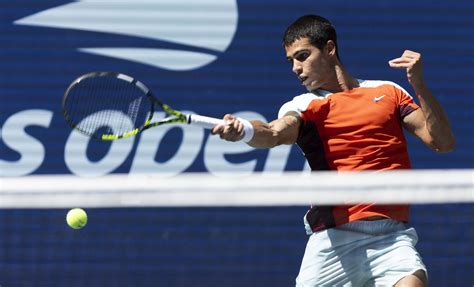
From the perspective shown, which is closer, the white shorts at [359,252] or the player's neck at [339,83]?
the white shorts at [359,252]

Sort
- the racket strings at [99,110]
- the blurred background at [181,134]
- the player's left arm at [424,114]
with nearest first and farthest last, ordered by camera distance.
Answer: the player's left arm at [424,114] → the racket strings at [99,110] → the blurred background at [181,134]

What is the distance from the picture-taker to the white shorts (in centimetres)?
445

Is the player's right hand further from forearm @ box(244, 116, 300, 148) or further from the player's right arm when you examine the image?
forearm @ box(244, 116, 300, 148)

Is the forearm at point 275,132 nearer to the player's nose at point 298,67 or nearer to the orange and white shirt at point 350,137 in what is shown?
the orange and white shirt at point 350,137

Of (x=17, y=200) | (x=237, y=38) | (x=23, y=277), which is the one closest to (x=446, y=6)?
(x=237, y=38)

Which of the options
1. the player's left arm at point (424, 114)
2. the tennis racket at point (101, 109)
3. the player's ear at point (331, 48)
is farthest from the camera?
the tennis racket at point (101, 109)

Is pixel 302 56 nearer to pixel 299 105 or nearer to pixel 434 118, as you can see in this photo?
pixel 299 105

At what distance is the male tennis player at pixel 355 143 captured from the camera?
14.5 ft

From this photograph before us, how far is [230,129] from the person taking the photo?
4.09 meters

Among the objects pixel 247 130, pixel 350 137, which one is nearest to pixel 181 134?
pixel 350 137

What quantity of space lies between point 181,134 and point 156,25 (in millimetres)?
760

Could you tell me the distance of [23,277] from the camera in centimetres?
725

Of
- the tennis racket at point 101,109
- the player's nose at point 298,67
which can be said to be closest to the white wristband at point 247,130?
the player's nose at point 298,67

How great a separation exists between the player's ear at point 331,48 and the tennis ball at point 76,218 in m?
2.78
